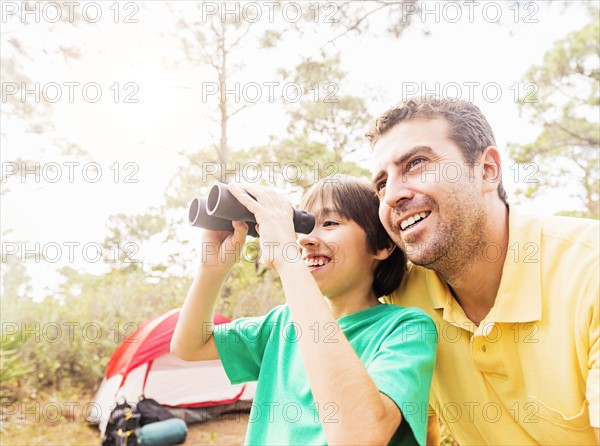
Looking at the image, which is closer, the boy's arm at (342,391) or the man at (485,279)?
the boy's arm at (342,391)

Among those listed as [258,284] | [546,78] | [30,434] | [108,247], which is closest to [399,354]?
[30,434]

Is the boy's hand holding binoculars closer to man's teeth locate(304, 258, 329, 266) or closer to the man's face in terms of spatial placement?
man's teeth locate(304, 258, 329, 266)

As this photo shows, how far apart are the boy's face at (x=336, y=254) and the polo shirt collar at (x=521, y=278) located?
1.26 feet

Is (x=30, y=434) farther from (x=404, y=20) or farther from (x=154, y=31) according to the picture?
(x=404, y=20)

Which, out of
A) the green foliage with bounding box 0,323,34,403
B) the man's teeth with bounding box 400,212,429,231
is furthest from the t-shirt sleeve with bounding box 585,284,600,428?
the green foliage with bounding box 0,323,34,403

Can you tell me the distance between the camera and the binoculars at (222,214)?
1395mm

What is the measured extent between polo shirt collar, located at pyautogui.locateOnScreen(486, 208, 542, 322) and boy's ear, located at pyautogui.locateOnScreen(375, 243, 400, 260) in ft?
1.12

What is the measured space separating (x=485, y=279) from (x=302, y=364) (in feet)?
1.91

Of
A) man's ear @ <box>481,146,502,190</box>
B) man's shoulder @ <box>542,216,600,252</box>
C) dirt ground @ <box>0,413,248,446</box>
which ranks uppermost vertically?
man's ear @ <box>481,146,502,190</box>

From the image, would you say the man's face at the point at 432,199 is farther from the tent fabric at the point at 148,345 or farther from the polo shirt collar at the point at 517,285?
the tent fabric at the point at 148,345

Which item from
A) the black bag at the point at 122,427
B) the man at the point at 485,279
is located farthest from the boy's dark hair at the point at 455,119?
the black bag at the point at 122,427

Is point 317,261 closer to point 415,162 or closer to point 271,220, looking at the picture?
point 271,220

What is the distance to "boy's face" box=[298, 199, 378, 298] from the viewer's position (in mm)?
1537

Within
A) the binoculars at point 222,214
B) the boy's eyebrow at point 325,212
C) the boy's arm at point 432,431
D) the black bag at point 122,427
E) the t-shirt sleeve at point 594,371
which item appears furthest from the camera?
the black bag at point 122,427
